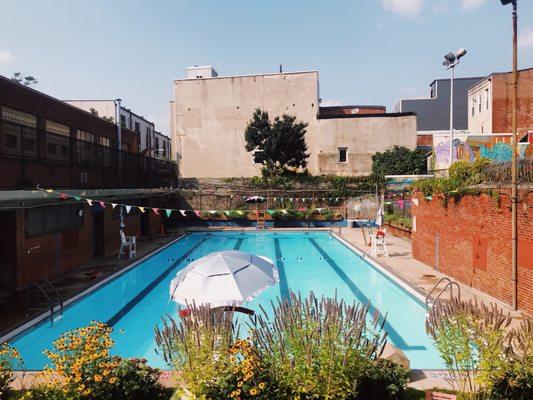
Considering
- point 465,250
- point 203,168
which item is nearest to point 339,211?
point 203,168

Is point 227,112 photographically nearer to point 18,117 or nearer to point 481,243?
point 18,117

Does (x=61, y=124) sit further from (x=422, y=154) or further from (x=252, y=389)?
(x=422, y=154)

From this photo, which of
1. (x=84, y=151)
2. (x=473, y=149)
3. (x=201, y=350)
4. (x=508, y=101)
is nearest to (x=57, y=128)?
(x=84, y=151)

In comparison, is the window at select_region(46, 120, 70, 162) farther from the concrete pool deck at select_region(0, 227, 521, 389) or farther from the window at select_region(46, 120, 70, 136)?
the concrete pool deck at select_region(0, 227, 521, 389)

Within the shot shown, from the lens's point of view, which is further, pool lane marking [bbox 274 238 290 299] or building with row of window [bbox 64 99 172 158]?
building with row of window [bbox 64 99 172 158]

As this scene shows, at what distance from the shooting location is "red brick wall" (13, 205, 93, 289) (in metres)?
12.2

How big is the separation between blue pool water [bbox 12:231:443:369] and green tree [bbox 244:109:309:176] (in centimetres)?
1203

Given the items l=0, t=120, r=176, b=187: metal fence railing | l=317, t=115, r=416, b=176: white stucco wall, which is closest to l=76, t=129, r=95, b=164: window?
l=0, t=120, r=176, b=187: metal fence railing

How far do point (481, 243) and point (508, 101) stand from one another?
29.2m

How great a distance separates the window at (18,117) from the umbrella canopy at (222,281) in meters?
10.4

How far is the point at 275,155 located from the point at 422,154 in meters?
13.2

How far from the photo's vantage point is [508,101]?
33.9 meters

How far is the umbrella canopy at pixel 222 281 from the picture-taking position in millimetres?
7023

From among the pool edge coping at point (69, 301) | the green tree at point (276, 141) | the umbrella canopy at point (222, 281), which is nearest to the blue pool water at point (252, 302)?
the pool edge coping at point (69, 301)
